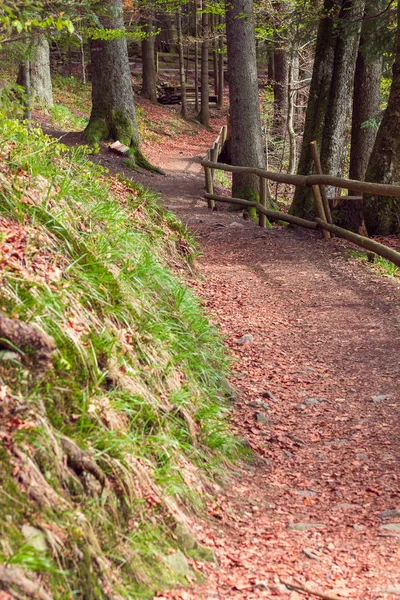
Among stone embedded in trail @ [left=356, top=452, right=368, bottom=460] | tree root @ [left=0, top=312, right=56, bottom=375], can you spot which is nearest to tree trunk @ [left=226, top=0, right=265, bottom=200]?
stone embedded in trail @ [left=356, top=452, right=368, bottom=460]

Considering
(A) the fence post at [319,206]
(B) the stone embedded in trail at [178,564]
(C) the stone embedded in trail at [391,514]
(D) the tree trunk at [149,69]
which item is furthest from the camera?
(D) the tree trunk at [149,69]

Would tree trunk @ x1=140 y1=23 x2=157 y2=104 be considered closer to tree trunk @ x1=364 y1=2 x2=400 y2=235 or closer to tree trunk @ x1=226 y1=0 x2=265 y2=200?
tree trunk @ x1=226 y1=0 x2=265 y2=200

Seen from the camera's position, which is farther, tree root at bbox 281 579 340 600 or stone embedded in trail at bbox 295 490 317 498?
stone embedded in trail at bbox 295 490 317 498

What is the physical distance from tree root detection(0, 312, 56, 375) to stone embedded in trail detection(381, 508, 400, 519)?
218 cm

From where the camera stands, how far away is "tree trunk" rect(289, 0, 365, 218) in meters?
12.2

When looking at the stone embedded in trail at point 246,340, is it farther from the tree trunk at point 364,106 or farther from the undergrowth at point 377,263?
the tree trunk at point 364,106

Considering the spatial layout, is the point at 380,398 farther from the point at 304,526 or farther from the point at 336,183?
the point at 336,183

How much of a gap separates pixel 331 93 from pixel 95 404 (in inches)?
397

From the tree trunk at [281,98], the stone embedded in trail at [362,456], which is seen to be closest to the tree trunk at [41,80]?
the tree trunk at [281,98]

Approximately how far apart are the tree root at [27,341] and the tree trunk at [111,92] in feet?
41.0

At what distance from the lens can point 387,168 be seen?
1096 cm

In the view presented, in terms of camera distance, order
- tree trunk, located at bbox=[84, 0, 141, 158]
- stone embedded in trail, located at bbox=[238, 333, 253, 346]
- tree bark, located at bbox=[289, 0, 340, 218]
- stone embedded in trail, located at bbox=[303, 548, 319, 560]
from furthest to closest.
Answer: tree trunk, located at bbox=[84, 0, 141, 158], tree bark, located at bbox=[289, 0, 340, 218], stone embedded in trail, located at bbox=[238, 333, 253, 346], stone embedded in trail, located at bbox=[303, 548, 319, 560]

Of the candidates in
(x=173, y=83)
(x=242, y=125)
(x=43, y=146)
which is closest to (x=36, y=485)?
(x=43, y=146)

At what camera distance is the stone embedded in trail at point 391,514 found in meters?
4.16
